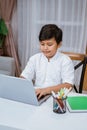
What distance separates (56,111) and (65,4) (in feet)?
8.36

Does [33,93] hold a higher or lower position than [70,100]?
higher

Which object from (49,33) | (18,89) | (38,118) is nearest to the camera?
(38,118)

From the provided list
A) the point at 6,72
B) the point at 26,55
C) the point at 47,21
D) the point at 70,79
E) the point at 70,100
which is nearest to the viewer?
the point at 70,100

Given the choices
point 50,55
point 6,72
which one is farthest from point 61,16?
point 50,55

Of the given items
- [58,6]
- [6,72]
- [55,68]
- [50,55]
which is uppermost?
[58,6]

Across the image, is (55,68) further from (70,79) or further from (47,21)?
(47,21)

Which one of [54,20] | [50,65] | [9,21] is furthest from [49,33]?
[9,21]

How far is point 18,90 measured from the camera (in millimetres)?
1307

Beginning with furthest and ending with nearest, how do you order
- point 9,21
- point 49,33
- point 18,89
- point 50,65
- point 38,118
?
point 9,21 → point 50,65 → point 49,33 → point 18,89 → point 38,118

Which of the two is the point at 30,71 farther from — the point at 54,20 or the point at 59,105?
the point at 54,20

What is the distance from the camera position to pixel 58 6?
3.50 meters

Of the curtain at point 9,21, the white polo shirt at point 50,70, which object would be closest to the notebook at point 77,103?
the white polo shirt at point 50,70

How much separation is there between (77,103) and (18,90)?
14.9 inches

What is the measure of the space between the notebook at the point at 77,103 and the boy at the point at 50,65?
0.22m
